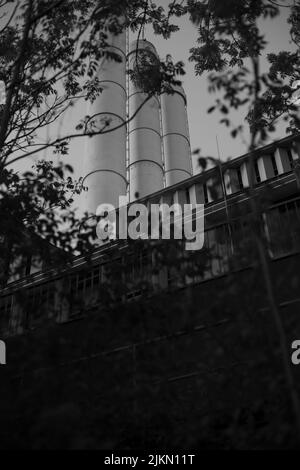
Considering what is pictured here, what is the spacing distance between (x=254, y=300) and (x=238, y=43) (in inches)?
321

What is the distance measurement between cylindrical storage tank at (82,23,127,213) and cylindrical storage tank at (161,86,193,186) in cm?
357

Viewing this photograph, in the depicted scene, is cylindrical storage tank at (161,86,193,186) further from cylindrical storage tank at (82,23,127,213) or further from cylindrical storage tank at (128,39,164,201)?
cylindrical storage tank at (82,23,127,213)

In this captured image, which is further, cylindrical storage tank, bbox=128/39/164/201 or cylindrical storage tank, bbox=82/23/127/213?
cylindrical storage tank, bbox=128/39/164/201

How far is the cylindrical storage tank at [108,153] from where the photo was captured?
22.1 m

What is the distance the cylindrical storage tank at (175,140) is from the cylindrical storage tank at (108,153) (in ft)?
11.7

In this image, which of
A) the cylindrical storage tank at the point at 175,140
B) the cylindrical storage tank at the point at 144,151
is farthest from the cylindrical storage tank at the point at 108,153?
the cylindrical storage tank at the point at 175,140

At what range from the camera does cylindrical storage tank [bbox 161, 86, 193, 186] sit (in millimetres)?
28484

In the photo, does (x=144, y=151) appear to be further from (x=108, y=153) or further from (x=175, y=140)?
(x=175, y=140)

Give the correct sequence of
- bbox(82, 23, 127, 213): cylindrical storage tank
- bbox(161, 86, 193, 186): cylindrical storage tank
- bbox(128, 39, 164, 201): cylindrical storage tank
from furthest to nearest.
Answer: bbox(161, 86, 193, 186): cylindrical storage tank, bbox(128, 39, 164, 201): cylindrical storage tank, bbox(82, 23, 127, 213): cylindrical storage tank

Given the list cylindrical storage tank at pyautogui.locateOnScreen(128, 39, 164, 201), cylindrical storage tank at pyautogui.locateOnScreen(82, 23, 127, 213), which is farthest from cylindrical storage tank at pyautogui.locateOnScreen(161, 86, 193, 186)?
cylindrical storage tank at pyautogui.locateOnScreen(82, 23, 127, 213)

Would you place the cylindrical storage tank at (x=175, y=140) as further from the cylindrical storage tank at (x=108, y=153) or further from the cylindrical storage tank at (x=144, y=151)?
the cylindrical storage tank at (x=108, y=153)

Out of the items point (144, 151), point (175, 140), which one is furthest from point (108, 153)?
point (175, 140)

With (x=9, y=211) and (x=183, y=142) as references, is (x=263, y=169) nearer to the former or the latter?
(x=9, y=211)

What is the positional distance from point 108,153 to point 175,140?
739 cm
